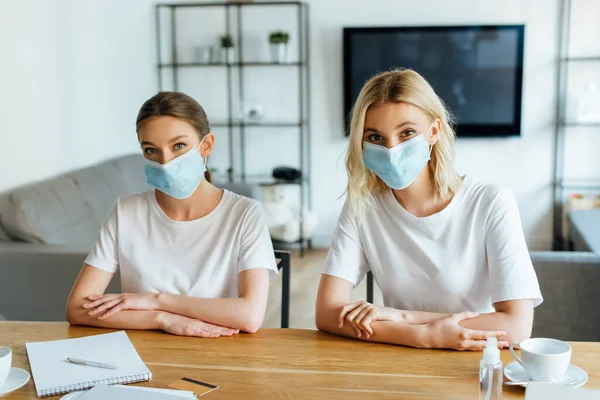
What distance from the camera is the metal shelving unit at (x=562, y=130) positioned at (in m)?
5.02

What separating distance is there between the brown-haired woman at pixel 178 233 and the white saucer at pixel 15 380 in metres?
0.40

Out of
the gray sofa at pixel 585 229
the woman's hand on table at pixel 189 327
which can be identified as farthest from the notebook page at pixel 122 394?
the gray sofa at pixel 585 229

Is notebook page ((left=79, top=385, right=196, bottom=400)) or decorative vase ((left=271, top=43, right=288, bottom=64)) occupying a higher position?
decorative vase ((left=271, top=43, right=288, bottom=64))

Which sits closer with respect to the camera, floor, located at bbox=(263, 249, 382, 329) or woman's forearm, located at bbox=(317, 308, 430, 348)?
woman's forearm, located at bbox=(317, 308, 430, 348)

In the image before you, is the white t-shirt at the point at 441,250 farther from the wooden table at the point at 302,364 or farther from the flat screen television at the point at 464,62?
the flat screen television at the point at 464,62

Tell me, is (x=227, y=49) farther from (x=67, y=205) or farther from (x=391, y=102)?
(x=391, y=102)

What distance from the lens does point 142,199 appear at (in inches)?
75.3

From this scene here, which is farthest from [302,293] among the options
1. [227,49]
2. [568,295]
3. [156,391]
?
[156,391]

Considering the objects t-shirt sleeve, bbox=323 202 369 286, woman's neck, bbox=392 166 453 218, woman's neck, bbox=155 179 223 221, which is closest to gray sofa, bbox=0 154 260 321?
woman's neck, bbox=155 179 223 221

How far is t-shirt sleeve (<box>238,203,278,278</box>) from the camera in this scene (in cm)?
179

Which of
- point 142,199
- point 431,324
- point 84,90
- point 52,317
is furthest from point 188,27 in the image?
point 431,324

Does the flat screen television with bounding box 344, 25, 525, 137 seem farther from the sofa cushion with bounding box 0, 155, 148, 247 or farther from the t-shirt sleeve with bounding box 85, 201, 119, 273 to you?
the t-shirt sleeve with bounding box 85, 201, 119, 273

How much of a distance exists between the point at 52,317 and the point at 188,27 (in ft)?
10.2

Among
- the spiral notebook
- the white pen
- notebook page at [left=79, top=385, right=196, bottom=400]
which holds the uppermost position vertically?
notebook page at [left=79, top=385, right=196, bottom=400]
